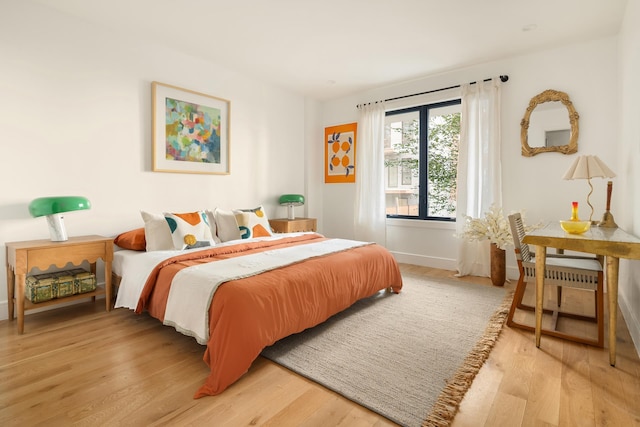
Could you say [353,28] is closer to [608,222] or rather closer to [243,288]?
[243,288]

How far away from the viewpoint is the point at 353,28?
123 inches

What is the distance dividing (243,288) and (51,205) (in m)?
1.74

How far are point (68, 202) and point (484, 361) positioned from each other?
10.4 ft

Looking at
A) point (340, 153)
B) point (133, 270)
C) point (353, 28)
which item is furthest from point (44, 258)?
point (340, 153)

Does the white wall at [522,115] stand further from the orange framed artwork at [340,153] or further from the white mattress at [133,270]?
the white mattress at [133,270]

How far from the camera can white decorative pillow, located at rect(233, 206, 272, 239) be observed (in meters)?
3.63

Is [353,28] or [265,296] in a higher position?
[353,28]

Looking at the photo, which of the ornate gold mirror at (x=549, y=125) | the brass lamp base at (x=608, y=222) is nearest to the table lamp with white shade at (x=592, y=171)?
the brass lamp base at (x=608, y=222)

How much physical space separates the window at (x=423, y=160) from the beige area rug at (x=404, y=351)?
1.66m

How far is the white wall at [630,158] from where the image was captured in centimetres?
232

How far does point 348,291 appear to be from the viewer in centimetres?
269

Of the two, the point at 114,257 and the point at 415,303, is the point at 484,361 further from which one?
the point at 114,257

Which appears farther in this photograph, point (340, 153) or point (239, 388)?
point (340, 153)

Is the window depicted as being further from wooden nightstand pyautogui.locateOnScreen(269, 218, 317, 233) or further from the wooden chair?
the wooden chair
